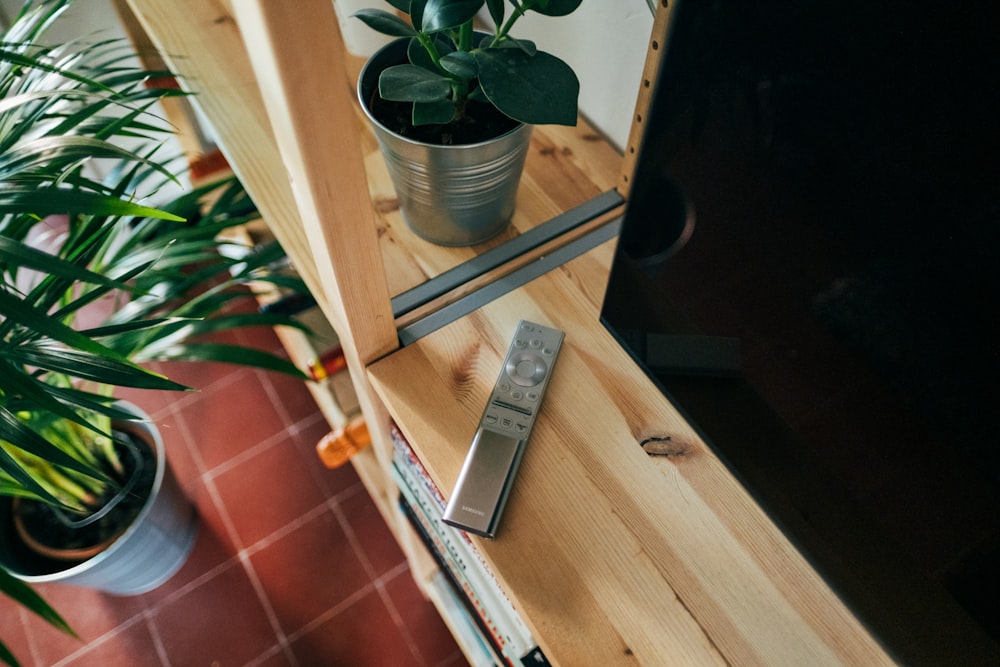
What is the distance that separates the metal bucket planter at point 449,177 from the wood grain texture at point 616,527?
0.13 m

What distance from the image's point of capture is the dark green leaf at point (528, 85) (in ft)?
1.90

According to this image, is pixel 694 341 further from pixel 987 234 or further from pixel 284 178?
pixel 284 178

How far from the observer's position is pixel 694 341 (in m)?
0.60

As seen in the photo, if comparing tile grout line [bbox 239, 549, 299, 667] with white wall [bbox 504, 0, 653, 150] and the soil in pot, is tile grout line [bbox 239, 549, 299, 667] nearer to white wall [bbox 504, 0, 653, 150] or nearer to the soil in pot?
the soil in pot

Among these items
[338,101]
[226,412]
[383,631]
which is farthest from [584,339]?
[226,412]

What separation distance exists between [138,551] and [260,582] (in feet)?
0.83

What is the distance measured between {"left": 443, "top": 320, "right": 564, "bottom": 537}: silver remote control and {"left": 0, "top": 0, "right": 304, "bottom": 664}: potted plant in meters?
0.29

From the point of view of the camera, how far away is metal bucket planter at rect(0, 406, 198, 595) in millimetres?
1037

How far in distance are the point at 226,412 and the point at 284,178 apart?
32.0 inches

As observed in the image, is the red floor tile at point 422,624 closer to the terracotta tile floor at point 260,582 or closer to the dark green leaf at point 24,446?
the terracotta tile floor at point 260,582

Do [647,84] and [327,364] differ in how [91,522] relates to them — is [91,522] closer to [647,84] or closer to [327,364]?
[327,364]

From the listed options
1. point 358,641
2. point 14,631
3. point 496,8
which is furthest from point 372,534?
point 496,8

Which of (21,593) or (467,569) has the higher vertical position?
(21,593)

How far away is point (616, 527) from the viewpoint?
621 mm
